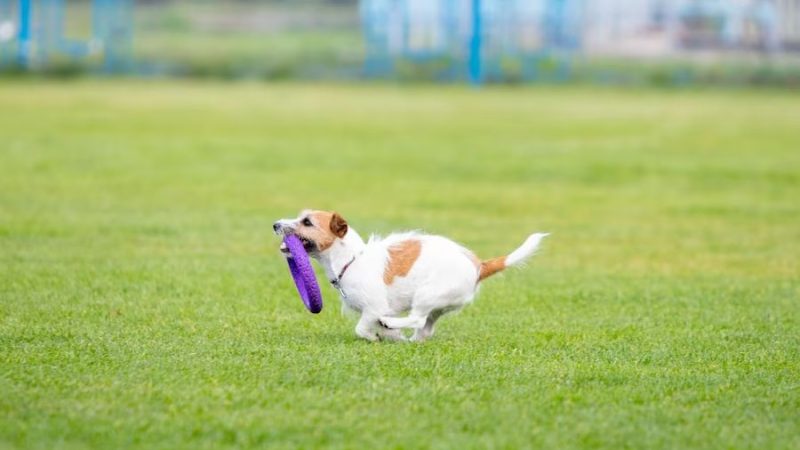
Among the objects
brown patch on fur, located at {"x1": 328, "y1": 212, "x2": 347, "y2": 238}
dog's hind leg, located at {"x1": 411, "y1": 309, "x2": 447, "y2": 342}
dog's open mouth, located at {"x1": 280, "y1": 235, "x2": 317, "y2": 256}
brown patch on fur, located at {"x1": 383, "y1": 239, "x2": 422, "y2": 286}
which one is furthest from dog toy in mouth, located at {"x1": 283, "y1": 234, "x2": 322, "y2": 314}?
dog's hind leg, located at {"x1": 411, "y1": 309, "x2": 447, "y2": 342}

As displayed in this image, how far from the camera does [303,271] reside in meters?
9.05

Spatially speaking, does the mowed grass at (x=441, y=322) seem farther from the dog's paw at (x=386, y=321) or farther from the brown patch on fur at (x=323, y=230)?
the brown patch on fur at (x=323, y=230)

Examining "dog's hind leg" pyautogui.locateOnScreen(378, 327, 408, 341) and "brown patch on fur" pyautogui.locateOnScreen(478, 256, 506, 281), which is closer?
"dog's hind leg" pyautogui.locateOnScreen(378, 327, 408, 341)

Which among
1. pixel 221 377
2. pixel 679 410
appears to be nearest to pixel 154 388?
pixel 221 377

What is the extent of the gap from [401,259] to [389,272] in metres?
0.12

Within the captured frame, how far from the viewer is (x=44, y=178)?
67.5 ft

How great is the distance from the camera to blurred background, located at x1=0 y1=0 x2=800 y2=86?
4469 centimetres

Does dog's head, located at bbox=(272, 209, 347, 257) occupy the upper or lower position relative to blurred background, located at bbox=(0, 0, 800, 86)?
upper

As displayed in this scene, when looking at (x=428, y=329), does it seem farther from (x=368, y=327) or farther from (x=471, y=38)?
(x=471, y=38)

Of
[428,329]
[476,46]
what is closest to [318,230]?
[428,329]

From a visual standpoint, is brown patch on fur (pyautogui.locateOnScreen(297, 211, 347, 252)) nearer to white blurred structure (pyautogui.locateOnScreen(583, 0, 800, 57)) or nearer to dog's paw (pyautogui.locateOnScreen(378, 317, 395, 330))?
dog's paw (pyautogui.locateOnScreen(378, 317, 395, 330))

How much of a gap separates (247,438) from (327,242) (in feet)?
8.36

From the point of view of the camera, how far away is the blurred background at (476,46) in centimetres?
4469

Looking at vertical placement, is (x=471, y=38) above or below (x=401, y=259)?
below
